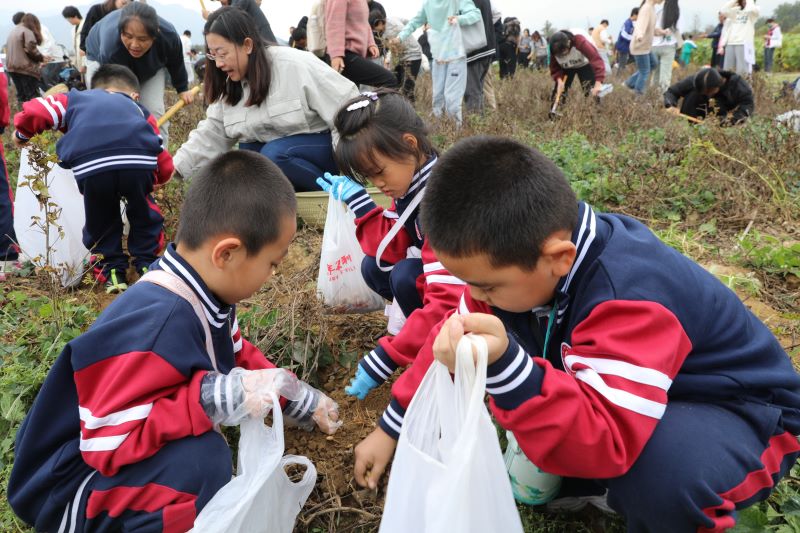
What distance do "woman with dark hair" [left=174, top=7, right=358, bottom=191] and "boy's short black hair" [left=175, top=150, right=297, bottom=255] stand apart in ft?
6.13

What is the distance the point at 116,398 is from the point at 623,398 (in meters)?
1.00

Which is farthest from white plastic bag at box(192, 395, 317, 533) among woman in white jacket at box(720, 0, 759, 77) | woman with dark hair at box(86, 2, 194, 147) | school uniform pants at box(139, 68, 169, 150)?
woman in white jacket at box(720, 0, 759, 77)

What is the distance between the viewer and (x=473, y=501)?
1047mm

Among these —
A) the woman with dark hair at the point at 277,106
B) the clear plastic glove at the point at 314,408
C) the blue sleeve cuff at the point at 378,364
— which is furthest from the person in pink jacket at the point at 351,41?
the clear plastic glove at the point at 314,408

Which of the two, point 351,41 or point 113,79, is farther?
point 351,41

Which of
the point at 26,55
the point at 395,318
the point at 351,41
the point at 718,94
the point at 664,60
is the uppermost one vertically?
the point at 351,41

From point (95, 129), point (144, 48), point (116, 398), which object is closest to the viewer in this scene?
point (116, 398)

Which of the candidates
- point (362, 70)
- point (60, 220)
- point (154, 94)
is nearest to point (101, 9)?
point (154, 94)

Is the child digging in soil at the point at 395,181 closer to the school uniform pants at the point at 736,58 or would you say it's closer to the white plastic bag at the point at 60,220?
the white plastic bag at the point at 60,220

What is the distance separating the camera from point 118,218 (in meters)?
3.11

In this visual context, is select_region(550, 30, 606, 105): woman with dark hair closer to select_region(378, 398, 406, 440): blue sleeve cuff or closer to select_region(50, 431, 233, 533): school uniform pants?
select_region(378, 398, 406, 440): blue sleeve cuff

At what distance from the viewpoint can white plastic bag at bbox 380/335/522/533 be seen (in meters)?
1.00

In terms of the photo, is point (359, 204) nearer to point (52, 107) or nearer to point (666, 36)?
point (52, 107)

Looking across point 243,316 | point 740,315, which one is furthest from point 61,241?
point 740,315
